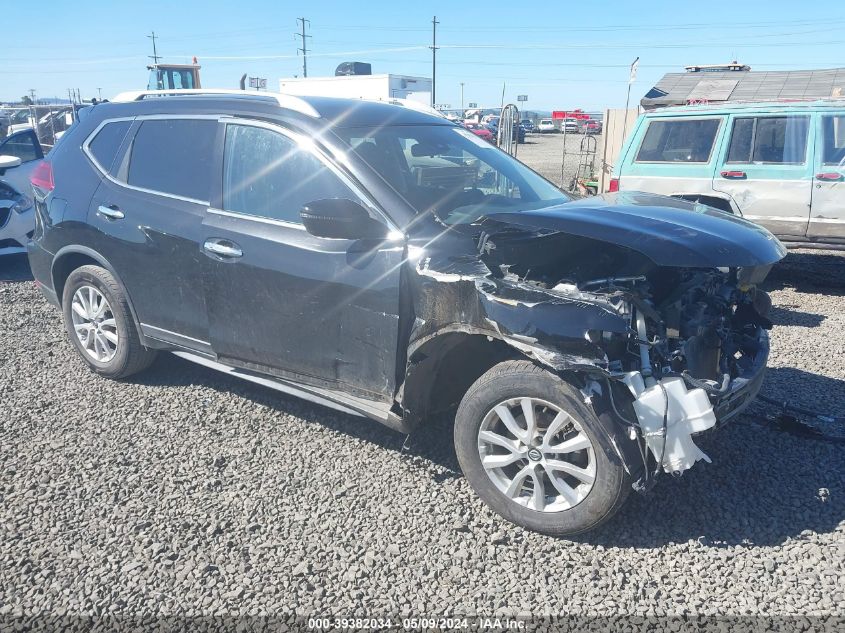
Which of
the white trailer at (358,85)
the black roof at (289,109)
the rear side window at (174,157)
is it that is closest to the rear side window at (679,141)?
the black roof at (289,109)

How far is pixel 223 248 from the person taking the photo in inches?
151

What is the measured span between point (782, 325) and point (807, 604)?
13.8ft

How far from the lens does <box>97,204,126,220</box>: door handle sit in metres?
4.37

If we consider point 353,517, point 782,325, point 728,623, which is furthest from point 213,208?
point 782,325

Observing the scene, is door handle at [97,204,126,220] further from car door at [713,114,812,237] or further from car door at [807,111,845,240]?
car door at [807,111,845,240]

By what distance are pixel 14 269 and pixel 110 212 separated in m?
5.31

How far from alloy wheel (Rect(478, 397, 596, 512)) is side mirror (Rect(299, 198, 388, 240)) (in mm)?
1062

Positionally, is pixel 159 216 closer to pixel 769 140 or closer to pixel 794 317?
pixel 794 317

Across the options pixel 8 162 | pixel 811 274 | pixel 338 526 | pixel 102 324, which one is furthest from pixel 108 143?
pixel 811 274

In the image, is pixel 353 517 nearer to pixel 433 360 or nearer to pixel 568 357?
pixel 433 360

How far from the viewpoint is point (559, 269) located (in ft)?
11.1

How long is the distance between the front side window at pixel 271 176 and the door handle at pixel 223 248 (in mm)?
206

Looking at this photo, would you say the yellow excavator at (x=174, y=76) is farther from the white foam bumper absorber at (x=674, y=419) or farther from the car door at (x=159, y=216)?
the white foam bumper absorber at (x=674, y=419)

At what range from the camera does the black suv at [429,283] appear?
2900mm
